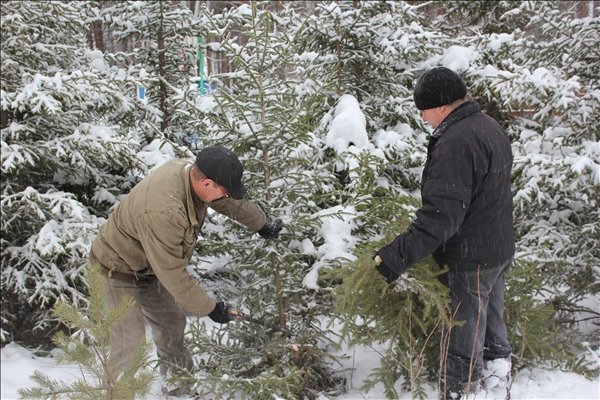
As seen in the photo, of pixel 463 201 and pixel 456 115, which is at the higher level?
pixel 456 115

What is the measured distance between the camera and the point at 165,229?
3.09 meters

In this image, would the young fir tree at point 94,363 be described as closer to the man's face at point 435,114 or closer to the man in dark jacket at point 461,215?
the man in dark jacket at point 461,215

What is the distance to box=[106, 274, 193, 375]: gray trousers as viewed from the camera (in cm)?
362

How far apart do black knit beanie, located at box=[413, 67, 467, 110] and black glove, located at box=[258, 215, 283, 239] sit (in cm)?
151

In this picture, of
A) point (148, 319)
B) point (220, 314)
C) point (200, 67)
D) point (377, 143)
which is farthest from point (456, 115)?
point (200, 67)

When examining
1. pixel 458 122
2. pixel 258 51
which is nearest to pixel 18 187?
pixel 258 51

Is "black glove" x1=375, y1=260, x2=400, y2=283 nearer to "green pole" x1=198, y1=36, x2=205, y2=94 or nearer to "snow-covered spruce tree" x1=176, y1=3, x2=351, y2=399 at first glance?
"snow-covered spruce tree" x1=176, y1=3, x2=351, y2=399

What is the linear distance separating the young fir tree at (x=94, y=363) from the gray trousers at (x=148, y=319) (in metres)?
1.40

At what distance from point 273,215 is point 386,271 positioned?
1.36 meters

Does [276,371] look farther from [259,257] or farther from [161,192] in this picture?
[161,192]

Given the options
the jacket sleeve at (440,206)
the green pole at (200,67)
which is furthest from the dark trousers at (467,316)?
the green pole at (200,67)

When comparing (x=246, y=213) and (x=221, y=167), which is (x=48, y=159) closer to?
(x=246, y=213)

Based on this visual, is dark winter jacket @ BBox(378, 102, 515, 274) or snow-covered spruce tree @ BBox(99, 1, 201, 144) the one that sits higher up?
snow-covered spruce tree @ BBox(99, 1, 201, 144)

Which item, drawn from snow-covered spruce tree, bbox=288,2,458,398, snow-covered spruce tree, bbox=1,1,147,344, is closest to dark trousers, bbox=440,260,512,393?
snow-covered spruce tree, bbox=288,2,458,398
